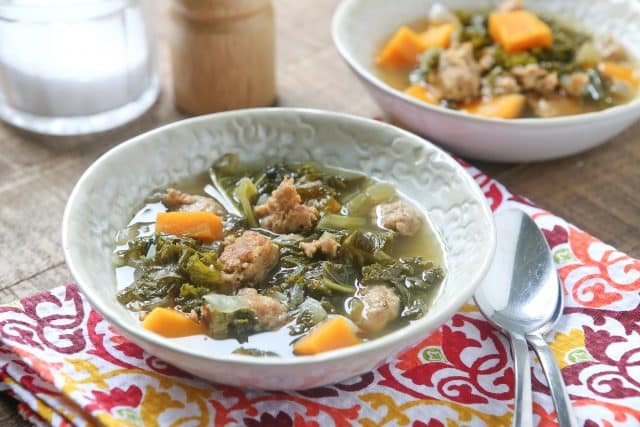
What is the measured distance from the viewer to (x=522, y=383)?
5.88 feet

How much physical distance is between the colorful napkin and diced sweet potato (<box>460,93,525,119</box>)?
947 millimetres

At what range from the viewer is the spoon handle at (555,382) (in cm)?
170

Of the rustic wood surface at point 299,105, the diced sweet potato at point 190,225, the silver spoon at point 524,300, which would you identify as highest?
the diced sweet potato at point 190,225

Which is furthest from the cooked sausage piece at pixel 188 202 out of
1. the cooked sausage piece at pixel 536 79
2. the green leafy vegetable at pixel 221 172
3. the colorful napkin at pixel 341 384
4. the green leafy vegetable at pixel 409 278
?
the cooked sausage piece at pixel 536 79

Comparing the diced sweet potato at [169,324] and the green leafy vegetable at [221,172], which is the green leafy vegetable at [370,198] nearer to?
the green leafy vegetable at [221,172]

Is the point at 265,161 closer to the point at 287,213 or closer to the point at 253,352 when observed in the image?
the point at 287,213

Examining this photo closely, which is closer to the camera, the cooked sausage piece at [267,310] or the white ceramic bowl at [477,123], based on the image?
the cooked sausage piece at [267,310]

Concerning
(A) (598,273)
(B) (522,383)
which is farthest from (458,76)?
(B) (522,383)

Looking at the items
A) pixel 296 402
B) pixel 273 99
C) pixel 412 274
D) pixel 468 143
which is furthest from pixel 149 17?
pixel 296 402

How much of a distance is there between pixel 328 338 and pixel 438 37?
185 cm

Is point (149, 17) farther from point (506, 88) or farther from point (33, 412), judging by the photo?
point (33, 412)

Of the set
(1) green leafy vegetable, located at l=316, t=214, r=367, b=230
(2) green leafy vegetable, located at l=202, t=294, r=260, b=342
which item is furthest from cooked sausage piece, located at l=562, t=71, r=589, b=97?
(2) green leafy vegetable, located at l=202, t=294, r=260, b=342

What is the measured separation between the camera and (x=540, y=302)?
2.06 meters

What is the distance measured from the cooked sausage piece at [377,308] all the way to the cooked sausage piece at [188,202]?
51cm
